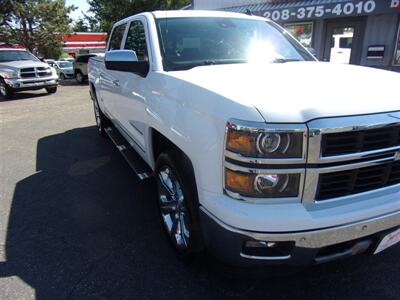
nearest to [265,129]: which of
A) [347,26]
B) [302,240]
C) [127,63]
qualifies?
[302,240]

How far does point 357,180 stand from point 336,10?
11553mm

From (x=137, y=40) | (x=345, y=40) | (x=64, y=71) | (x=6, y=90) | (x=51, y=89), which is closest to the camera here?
(x=137, y=40)

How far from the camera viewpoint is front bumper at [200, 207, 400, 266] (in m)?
1.83

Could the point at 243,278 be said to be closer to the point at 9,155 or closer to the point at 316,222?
the point at 316,222

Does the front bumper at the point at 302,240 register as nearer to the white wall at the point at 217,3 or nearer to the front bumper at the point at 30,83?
the front bumper at the point at 30,83

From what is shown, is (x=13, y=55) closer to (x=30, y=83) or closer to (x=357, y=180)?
(x=30, y=83)

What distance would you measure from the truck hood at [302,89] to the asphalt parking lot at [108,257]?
3.97 ft

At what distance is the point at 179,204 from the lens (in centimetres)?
260

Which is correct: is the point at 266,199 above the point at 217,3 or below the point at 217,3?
below

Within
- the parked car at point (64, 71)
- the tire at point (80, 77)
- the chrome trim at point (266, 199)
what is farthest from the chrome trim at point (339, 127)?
the parked car at point (64, 71)

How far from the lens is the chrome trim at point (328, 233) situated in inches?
71.4

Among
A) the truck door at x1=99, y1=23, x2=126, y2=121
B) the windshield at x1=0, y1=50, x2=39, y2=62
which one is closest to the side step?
the truck door at x1=99, y1=23, x2=126, y2=121

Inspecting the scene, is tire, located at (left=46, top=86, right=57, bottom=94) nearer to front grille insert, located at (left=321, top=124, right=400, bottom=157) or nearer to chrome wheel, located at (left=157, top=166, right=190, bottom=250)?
chrome wheel, located at (left=157, top=166, right=190, bottom=250)

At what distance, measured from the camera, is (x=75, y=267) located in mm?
2717
